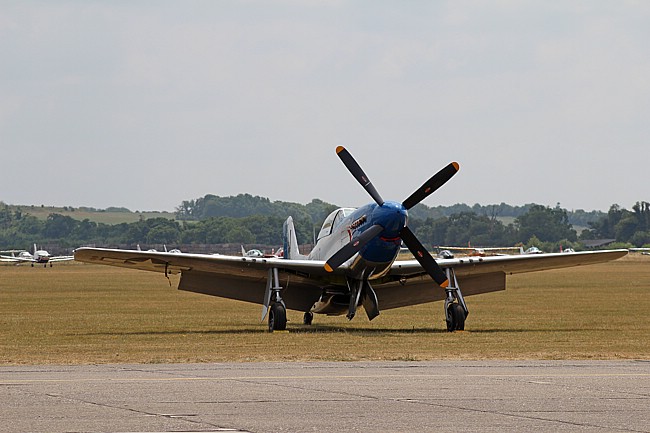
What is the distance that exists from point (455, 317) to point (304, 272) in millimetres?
3412

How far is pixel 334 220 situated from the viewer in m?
25.2

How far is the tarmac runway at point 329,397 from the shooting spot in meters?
10.0

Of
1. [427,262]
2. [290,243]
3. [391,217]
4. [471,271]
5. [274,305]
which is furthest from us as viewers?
[290,243]

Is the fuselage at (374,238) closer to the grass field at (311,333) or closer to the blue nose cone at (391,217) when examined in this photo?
the blue nose cone at (391,217)

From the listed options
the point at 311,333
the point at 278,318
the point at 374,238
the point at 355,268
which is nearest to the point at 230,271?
the point at 278,318

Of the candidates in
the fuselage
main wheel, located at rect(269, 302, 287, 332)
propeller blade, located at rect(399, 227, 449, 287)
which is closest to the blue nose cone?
the fuselage

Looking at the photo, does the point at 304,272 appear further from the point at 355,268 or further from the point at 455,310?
the point at 455,310

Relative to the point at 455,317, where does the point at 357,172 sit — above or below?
above

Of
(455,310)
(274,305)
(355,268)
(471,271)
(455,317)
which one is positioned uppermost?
(355,268)

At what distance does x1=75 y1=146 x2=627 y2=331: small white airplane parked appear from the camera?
22266mm

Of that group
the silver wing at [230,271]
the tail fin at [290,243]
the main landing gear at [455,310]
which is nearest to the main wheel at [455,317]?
the main landing gear at [455,310]

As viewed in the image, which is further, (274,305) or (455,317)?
(274,305)

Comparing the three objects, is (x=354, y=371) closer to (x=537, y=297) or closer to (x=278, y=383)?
(x=278, y=383)

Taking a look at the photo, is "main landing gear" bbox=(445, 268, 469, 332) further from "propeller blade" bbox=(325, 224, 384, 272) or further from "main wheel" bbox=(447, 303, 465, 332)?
"propeller blade" bbox=(325, 224, 384, 272)
